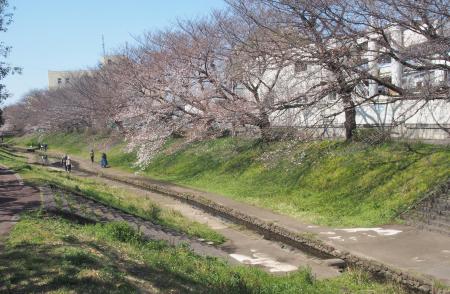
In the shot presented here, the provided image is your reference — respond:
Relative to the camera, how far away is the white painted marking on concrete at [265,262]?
11.8m

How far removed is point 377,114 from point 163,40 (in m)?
16.7

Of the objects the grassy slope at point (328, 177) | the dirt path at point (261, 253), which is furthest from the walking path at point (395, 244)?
the dirt path at point (261, 253)

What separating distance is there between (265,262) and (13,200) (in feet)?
25.4

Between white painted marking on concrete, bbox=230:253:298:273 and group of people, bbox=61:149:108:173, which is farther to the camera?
group of people, bbox=61:149:108:173

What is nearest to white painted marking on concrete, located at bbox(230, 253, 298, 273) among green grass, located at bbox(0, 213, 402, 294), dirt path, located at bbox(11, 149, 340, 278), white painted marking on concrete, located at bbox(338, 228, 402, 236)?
dirt path, located at bbox(11, 149, 340, 278)

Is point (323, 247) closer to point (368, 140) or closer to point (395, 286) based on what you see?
point (395, 286)

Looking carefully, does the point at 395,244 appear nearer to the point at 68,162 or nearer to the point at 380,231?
the point at 380,231

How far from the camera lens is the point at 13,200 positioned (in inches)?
577

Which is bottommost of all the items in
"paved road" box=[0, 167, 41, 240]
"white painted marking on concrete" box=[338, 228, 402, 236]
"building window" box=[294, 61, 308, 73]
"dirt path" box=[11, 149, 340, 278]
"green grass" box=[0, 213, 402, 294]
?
"dirt path" box=[11, 149, 340, 278]

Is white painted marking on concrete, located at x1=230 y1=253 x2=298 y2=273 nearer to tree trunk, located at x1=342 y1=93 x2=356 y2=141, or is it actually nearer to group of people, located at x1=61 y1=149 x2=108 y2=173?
tree trunk, located at x1=342 y1=93 x2=356 y2=141

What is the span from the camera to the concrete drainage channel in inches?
415

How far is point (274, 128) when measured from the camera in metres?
23.1

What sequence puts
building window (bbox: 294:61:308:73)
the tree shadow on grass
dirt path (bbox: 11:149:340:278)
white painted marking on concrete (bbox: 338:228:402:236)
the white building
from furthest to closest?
building window (bbox: 294:61:308:73), the white building, white painted marking on concrete (bbox: 338:228:402:236), dirt path (bbox: 11:149:340:278), the tree shadow on grass

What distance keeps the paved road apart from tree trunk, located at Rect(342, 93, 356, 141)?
10684mm
